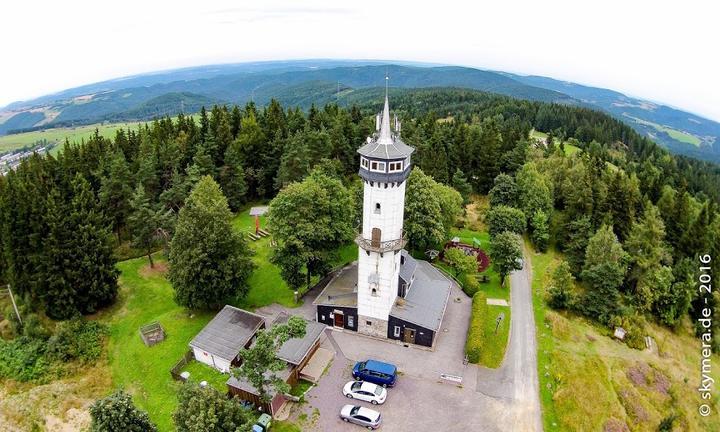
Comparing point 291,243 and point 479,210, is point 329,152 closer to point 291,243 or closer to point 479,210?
point 479,210

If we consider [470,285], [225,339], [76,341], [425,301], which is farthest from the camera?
[470,285]

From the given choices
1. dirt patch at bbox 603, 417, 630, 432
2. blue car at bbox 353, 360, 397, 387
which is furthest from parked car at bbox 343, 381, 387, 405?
dirt patch at bbox 603, 417, 630, 432

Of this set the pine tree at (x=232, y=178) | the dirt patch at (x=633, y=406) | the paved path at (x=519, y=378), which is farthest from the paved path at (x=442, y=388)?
the pine tree at (x=232, y=178)

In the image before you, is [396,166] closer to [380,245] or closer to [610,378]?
[380,245]

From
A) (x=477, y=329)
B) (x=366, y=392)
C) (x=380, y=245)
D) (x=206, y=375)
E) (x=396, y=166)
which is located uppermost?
(x=396, y=166)

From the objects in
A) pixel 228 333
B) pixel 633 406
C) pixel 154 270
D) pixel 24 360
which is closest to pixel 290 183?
pixel 154 270

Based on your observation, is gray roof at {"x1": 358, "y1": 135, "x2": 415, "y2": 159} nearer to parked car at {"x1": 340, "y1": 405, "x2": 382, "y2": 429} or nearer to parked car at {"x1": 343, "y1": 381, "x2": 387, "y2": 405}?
parked car at {"x1": 343, "y1": 381, "x2": 387, "y2": 405}

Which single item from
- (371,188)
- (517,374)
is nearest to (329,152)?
(371,188)

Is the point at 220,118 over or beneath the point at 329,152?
over
